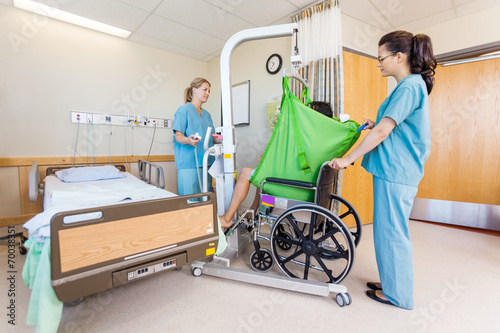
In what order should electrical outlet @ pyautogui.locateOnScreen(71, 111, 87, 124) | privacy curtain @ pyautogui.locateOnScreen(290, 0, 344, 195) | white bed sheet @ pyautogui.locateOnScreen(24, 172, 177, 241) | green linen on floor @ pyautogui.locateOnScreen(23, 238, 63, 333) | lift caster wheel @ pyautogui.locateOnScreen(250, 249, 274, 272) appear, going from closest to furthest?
green linen on floor @ pyautogui.locateOnScreen(23, 238, 63, 333) < white bed sheet @ pyautogui.locateOnScreen(24, 172, 177, 241) < lift caster wheel @ pyautogui.locateOnScreen(250, 249, 274, 272) < privacy curtain @ pyautogui.locateOnScreen(290, 0, 344, 195) < electrical outlet @ pyautogui.locateOnScreen(71, 111, 87, 124)

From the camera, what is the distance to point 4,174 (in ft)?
8.55

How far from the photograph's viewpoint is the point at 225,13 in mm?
2701

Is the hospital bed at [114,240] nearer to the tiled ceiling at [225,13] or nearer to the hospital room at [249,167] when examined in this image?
the hospital room at [249,167]

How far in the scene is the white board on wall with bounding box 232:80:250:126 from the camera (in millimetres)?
3459

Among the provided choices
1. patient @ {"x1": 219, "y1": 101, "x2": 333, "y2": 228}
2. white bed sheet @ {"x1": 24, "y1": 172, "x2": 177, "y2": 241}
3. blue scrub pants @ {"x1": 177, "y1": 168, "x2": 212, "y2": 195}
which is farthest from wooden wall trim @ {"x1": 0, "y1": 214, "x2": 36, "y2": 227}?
patient @ {"x1": 219, "y1": 101, "x2": 333, "y2": 228}

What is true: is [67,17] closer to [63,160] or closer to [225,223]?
[63,160]

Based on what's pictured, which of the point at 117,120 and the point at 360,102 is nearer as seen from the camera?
the point at 360,102

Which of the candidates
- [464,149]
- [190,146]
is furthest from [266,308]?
[464,149]

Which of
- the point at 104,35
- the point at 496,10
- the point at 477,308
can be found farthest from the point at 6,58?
the point at 496,10

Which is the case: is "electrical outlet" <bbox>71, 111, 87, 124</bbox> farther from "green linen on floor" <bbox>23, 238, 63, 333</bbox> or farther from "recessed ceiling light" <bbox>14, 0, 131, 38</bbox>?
"green linen on floor" <bbox>23, 238, 63, 333</bbox>

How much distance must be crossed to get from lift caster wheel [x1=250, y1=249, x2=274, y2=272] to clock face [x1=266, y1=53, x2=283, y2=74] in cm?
227

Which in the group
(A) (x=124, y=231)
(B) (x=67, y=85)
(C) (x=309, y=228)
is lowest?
(C) (x=309, y=228)

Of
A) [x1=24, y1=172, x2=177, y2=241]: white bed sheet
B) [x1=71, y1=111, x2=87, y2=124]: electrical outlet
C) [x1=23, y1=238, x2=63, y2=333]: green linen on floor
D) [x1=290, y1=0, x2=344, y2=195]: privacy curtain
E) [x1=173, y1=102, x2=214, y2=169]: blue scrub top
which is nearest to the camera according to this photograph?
[x1=23, y1=238, x2=63, y2=333]: green linen on floor

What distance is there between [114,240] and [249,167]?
6.28 ft
